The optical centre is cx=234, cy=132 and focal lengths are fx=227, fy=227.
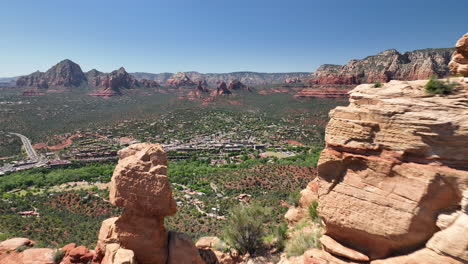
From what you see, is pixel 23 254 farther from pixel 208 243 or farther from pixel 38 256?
pixel 208 243

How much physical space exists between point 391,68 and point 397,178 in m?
163

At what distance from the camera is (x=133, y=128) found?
10431 centimetres

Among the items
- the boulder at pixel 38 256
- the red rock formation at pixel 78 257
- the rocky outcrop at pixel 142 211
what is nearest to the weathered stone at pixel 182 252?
the rocky outcrop at pixel 142 211

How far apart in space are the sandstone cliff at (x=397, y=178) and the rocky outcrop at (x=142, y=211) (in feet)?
24.9

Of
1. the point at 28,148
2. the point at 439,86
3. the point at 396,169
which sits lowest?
the point at 28,148

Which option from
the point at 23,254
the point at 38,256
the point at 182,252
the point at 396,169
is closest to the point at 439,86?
the point at 396,169

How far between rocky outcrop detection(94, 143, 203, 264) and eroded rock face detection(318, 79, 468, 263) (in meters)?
8.12

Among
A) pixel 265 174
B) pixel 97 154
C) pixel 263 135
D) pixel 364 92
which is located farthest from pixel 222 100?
pixel 364 92

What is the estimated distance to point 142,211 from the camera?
39.7ft

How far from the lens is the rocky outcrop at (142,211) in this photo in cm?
1171

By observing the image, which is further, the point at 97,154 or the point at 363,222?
the point at 97,154

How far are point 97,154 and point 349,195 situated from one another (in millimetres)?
77372

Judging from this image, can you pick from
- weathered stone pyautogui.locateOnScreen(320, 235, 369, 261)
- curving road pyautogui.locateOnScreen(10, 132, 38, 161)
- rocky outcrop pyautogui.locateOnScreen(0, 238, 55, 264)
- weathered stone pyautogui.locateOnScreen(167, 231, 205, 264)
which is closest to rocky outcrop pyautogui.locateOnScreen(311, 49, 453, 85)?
weathered stone pyautogui.locateOnScreen(320, 235, 369, 261)

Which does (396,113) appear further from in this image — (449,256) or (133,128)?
(133,128)
